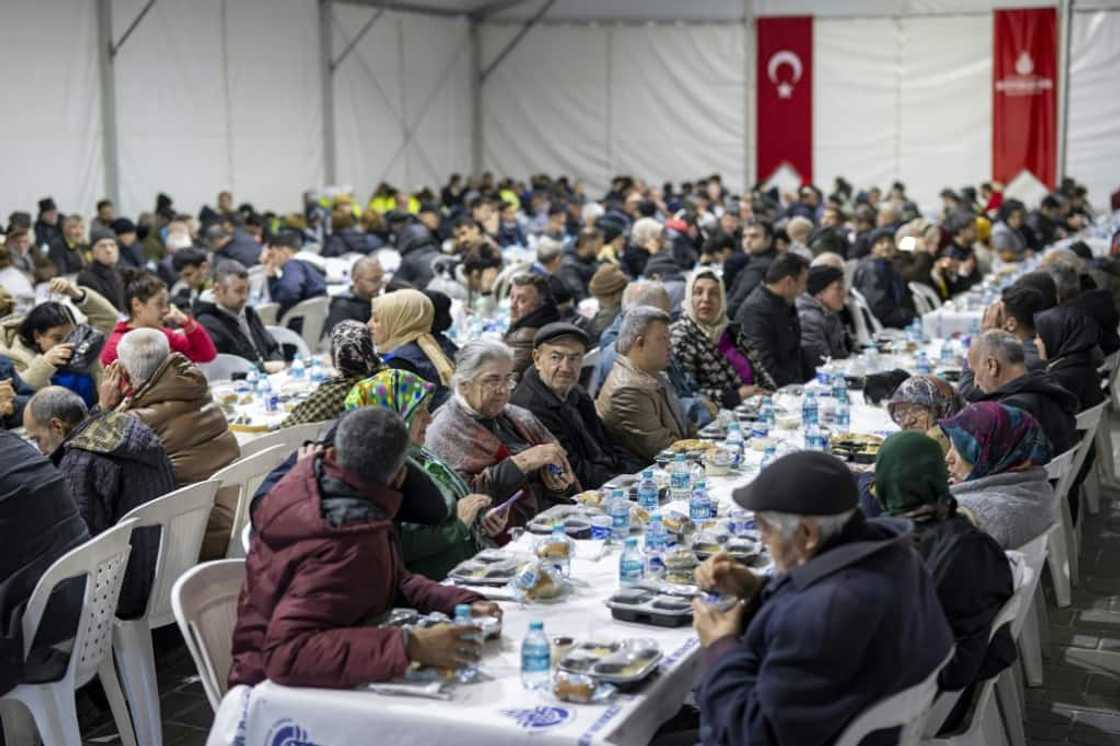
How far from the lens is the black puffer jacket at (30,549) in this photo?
169 inches

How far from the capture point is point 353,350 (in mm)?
5980

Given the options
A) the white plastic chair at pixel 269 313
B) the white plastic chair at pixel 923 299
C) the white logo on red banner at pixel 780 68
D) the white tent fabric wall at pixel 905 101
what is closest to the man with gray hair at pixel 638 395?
the white plastic chair at pixel 269 313

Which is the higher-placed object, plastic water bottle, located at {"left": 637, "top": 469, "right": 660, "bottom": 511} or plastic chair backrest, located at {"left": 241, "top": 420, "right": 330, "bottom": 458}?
plastic chair backrest, located at {"left": 241, "top": 420, "right": 330, "bottom": 458}

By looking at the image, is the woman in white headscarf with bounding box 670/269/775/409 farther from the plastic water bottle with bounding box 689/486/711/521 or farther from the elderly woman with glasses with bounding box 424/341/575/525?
the plastic water bottle with bounding box 689/486/711/521

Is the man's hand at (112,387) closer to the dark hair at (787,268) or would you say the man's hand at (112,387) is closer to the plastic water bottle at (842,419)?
the plastic water bottle at (842,419)

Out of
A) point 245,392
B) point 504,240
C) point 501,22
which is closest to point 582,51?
point 501,22

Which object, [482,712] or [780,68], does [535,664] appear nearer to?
[482,712]

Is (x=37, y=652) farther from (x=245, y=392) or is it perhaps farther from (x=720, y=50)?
(x=720, y=50)

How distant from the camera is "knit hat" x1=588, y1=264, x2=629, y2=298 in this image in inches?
341

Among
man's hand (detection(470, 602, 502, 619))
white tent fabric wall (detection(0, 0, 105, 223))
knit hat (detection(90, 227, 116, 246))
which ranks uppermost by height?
white tent fabric wall (detection(0, 0, 105, 223))

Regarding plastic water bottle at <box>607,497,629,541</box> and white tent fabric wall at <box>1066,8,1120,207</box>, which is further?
white tent fabric wall at <box>1066,8,1120,207</box>

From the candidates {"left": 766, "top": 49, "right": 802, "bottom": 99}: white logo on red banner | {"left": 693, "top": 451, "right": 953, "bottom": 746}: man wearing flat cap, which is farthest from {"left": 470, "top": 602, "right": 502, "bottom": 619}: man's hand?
{"left": 766, "top": 49, "right": 802, "bottom": 99}: white logo on red banner

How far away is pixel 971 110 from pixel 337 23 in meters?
9.77

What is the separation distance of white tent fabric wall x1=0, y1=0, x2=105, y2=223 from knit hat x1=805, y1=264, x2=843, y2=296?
9.95 meters
